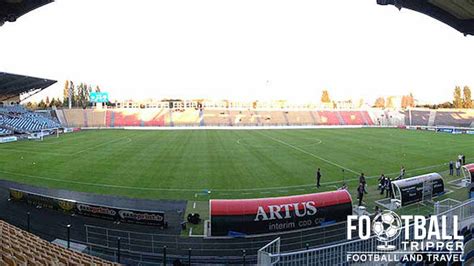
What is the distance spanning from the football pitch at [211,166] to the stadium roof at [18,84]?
19.4 meters

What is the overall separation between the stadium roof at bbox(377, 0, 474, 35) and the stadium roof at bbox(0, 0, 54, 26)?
909cm

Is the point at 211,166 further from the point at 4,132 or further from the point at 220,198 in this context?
the point at 4,132

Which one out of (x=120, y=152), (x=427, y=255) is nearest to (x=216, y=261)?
(x=427, y=255)

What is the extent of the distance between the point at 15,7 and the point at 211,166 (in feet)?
63.2

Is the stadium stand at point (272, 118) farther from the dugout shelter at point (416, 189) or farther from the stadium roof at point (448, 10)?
the stadium roof at point (448, 10)

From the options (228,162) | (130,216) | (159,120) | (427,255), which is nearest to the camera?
(427,255)

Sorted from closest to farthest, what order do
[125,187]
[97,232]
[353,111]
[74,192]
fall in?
[97,232] → [74,192] → [125,187] → [353,111]

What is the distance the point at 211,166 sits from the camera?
27000mm

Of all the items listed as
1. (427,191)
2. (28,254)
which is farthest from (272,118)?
(28,254)

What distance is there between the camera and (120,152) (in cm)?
3450

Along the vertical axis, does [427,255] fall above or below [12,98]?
below

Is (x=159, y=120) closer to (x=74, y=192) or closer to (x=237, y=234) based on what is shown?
(x=74, y=192)

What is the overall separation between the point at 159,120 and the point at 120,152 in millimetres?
46493

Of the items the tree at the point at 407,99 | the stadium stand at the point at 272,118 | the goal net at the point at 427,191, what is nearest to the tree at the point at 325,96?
the tree at the point at 407,99
